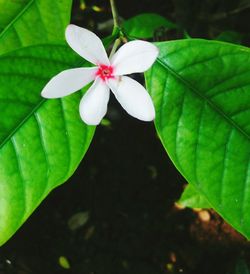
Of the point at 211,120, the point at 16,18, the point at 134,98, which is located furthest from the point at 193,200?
the point at 16,18

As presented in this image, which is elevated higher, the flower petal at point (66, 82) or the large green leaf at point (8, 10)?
the large green leaf at point (8, 10)

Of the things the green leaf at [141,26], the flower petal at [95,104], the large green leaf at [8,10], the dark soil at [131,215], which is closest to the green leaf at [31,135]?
the flower petal at [95,104]

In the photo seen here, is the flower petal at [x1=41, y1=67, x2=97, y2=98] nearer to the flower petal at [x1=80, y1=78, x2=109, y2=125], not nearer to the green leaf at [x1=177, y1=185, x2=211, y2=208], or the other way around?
the flower petal at [x1=80, y1=78, x2=109, y2=125]

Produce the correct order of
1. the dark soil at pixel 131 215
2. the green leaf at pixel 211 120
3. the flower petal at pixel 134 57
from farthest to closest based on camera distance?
the dark soil at pixel 131 215 < the green leaf at pixel 211 120 < the flower petal at pixel 134 57

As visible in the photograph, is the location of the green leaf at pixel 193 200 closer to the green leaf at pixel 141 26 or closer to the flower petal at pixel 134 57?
the green leaf at pixel 141 26

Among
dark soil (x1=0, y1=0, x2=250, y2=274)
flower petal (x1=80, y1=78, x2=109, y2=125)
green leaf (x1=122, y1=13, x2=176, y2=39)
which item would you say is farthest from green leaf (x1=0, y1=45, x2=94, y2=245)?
dark soil (x1=0, y1=0, x2=250, y2=274)

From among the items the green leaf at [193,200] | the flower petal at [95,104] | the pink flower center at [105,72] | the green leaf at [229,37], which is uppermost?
the pink flower center at [105,72]
